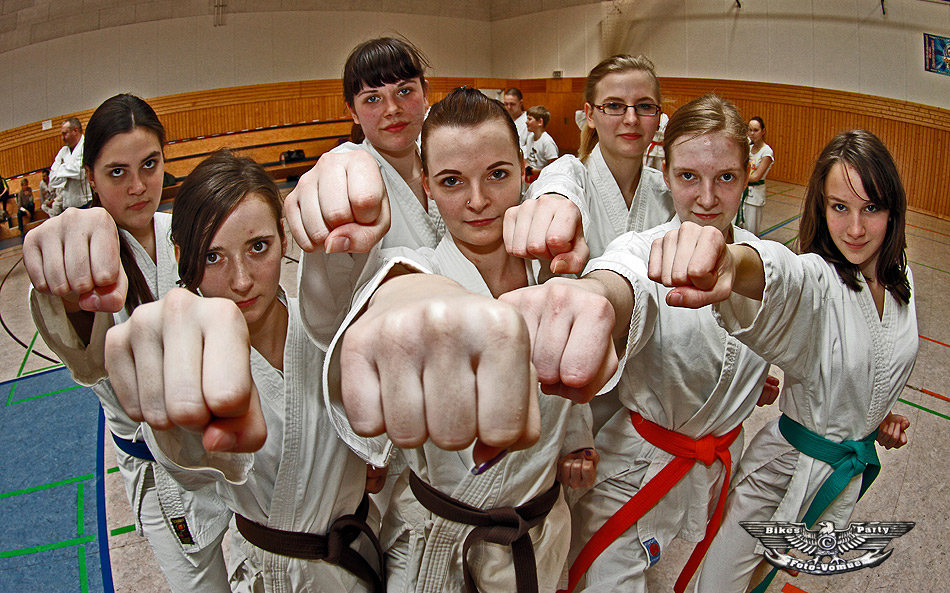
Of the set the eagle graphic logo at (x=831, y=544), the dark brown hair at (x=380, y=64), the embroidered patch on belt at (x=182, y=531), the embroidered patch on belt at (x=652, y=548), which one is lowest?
the embroidered patch on belt at (x=652, y=548)

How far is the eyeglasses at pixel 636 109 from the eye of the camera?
4.39 ft

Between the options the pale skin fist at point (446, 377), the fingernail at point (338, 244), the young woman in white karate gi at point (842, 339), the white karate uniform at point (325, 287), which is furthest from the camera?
the young woman in white karate gi at point (842, 339)

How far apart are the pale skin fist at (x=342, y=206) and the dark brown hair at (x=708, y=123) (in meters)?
0.77

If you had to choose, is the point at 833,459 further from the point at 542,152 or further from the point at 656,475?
the point at 542,152

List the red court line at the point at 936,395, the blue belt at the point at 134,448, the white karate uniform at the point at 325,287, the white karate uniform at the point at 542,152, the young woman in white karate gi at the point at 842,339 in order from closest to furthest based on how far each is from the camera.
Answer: the white karate uniform at the point at 325,287
the young woman in white karate gi at the point at 842,339
the blue belt at the point at 134,448
the red court line at the point at 936,395
the white karate uniform at the point at 542,152

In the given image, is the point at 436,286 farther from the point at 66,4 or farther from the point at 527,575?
the point at 66,4

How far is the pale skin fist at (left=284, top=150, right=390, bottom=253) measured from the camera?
0.51 m

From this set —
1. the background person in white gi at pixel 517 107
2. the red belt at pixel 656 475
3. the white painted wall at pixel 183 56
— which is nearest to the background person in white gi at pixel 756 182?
the background person in white gi at pixel 517 107

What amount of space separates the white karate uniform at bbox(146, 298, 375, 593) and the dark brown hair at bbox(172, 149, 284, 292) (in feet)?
0.61

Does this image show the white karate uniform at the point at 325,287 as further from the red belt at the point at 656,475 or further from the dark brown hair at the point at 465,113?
the red belt at the point at 656,475

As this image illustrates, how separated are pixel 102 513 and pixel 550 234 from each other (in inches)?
85.9

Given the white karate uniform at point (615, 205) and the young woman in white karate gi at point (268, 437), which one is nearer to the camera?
the young woman in white karate gi at point (268, 437)

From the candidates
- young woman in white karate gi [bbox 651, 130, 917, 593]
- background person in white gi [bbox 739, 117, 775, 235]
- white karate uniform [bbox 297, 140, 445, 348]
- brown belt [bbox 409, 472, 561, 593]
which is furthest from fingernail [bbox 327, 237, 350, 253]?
background person in white gi [bbox 739, 117, 775, 235]

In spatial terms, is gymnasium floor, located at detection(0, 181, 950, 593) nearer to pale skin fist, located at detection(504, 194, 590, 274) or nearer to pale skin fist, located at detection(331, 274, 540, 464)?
pale skin fist, located at detection(504, 194, 590, 274)
